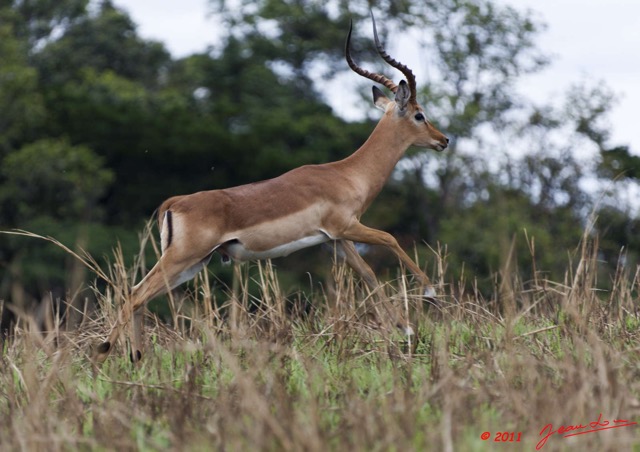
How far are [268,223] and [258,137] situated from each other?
2190 cm

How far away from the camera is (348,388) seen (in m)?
4.86

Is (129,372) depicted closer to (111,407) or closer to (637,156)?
(111,407)

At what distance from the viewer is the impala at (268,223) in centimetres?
691

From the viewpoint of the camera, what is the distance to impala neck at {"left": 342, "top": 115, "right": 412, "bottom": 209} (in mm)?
7941

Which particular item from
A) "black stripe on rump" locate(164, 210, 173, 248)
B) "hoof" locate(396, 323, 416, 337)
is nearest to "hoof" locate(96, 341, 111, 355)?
"black stripe on rump" locate(164, 210, 173, 248)

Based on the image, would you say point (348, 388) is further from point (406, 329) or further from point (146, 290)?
point (146, 290)

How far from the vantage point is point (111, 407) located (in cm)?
486

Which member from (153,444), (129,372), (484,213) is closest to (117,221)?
(484,213)

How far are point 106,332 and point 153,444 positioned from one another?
2.72m

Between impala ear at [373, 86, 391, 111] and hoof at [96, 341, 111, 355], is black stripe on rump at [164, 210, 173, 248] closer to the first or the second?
hoof at [96, 341, 111, 355]

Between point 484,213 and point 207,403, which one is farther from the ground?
point 207,403

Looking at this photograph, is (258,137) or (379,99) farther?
(258,137)
